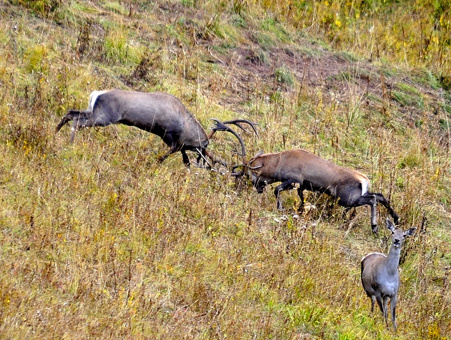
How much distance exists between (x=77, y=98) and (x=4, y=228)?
416 centimetres

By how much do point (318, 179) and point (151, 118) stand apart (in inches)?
85.4

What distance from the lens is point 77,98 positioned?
10.6 m

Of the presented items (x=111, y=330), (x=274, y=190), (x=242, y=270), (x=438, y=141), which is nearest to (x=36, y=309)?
(x=111, y=330)

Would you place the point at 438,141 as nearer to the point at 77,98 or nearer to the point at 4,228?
the point at 77,98

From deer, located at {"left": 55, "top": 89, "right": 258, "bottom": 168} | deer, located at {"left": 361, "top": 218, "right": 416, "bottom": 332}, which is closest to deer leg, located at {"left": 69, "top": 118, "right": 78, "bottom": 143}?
deer, located at {"left": 55, "top": 89, "right": 258, "bottom": 168}

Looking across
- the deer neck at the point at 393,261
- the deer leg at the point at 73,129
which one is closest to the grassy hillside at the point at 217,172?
the deer leg at the point at 73,129

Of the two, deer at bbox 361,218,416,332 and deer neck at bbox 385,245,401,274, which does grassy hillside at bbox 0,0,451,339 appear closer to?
deer at bbox 361,218,416,332

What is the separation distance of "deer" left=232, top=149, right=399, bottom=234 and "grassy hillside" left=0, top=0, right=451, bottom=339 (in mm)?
216

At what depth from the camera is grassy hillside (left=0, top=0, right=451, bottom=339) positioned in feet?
20.9

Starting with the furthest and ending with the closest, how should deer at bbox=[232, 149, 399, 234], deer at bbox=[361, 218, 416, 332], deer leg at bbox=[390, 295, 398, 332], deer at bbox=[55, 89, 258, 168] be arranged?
deer at bbox=[232, 149, 399, 234]
deer at bbox=[55, 89, 258, 168]
deer at bbox=[361, 218, 416, 332]
deer leg at bbox=[390, 295, 398, 332]

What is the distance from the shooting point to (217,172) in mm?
9820

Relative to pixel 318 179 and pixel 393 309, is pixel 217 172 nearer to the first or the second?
pixel 318 179

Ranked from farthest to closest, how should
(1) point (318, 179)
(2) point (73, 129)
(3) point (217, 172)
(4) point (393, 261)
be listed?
1. (1) point (318, 179)
2. (3) point (217, 172)
3. (2) point (73, 129)
4. (4) point (393, 261)

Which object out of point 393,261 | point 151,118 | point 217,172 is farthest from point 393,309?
point 151,118
